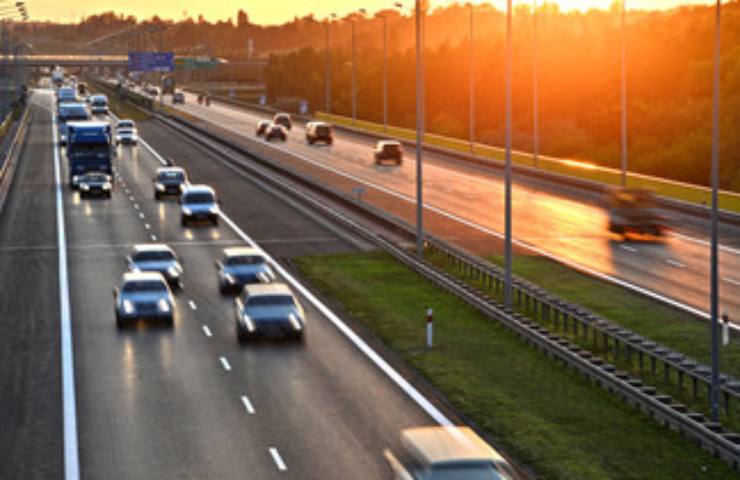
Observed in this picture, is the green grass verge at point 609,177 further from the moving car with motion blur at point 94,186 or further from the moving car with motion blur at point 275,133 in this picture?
the moving car with motion blur at point 94,186

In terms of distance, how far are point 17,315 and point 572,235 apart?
26562 mm

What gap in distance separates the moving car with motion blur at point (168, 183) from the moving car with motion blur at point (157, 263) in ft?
96.5

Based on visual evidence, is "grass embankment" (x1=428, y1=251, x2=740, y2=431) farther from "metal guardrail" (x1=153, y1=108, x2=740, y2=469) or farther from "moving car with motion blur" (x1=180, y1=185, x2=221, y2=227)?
"moving car with motion blur" (x1=180, y1=185, x2=221, y2=227)

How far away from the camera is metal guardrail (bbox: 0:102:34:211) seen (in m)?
82.8

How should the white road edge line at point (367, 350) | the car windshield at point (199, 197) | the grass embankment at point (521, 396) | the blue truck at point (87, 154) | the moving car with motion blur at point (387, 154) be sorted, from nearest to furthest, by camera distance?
the grass embankment at point (521, 396), the white road edge line at point (367, 350), the car windshield at point (199, 197), the blue truck at point (87, 154), the moving car with motion blur at point (387, 154)

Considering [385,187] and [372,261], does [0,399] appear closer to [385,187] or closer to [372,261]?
[372,261]

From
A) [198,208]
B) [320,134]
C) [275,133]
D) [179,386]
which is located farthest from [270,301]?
[275,133]

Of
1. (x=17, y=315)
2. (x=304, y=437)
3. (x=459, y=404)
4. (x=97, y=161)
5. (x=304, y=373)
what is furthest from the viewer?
(x=97, y=161)

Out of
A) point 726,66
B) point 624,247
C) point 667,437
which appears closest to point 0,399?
point 667,437

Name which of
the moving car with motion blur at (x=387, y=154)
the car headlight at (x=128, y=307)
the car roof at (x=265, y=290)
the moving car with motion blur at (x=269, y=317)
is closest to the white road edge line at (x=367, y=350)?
the moving car with motion blur at (x=269, y=317)

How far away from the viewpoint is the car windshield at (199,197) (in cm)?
6862

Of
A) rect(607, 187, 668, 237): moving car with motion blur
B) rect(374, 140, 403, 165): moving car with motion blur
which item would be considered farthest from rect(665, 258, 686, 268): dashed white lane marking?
rect(374, 140, 403, 165): moving car with motion blur

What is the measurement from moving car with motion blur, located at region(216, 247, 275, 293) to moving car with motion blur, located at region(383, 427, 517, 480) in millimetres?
26892

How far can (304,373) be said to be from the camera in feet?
116
